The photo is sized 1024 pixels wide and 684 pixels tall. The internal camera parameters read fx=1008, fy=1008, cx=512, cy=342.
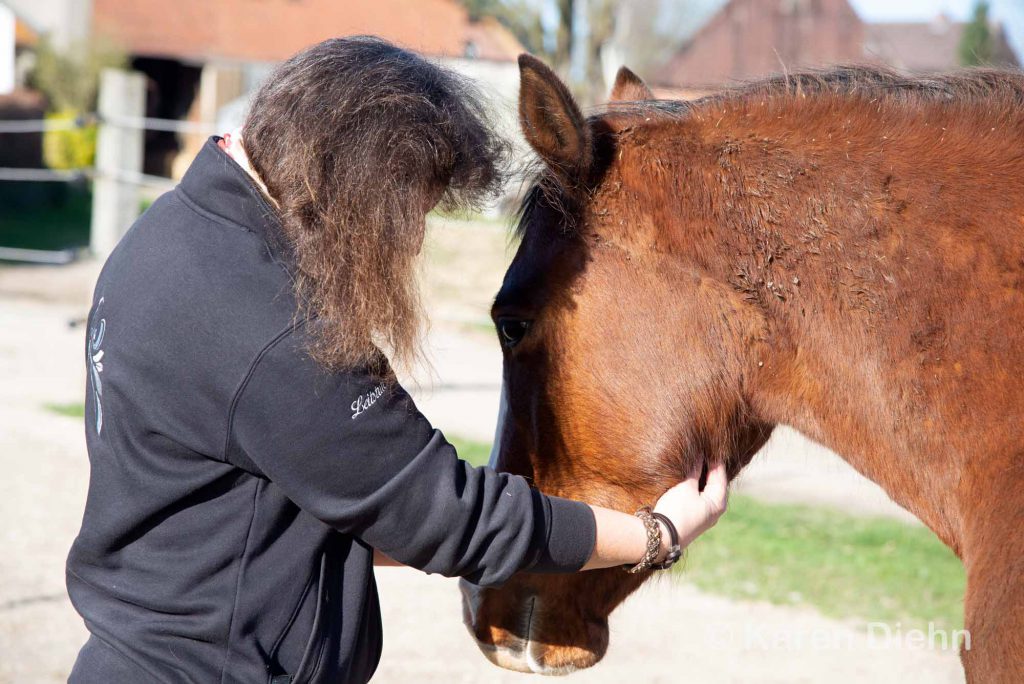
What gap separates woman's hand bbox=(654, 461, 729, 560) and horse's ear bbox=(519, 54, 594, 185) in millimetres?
642

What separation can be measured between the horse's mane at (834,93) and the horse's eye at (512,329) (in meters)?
0.21

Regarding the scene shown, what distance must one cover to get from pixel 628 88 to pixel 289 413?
1225 millimetres

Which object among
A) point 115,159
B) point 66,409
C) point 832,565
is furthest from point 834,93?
point 115,159

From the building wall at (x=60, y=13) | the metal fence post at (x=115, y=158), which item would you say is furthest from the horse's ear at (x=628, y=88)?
the building wall at (x=60, y=13)

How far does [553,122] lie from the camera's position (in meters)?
1.88

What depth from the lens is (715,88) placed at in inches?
87.2

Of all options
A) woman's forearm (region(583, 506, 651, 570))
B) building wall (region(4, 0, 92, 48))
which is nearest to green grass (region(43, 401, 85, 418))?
woman's forearm (region(583, 506, 651, 570))

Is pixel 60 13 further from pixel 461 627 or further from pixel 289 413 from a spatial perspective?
pixel 289 413

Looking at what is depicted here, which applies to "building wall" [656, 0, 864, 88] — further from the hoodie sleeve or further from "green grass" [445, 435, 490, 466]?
the hoodie sleeve

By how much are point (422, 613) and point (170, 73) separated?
25561mm

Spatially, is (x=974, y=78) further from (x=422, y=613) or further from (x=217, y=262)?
(x=422, y=613)

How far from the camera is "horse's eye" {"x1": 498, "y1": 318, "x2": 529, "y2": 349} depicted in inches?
79.4

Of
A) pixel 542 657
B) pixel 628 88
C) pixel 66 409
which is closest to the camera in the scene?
pixel 542 657

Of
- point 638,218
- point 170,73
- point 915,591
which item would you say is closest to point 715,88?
point 638,218
